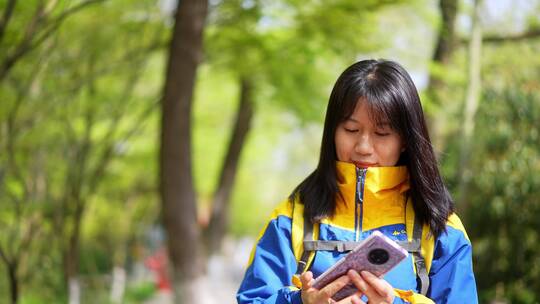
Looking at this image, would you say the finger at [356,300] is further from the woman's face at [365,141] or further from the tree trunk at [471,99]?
the tree trunk at [471,99]

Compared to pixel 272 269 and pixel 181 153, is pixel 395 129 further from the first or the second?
pixel 181 153

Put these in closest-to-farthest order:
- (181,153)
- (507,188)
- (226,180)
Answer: (181,153) < (507,188) < (226,180)

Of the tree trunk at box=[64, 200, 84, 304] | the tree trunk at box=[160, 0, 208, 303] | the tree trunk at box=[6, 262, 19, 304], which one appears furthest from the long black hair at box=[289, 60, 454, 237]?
the tree trunk at box=[64, 200, 84, 304]

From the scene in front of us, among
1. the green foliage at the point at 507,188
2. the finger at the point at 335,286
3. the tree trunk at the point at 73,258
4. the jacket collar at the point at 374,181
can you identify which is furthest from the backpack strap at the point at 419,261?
the tree trunk at the point at 73,258

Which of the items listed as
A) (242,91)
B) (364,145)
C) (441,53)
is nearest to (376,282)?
(364,145)

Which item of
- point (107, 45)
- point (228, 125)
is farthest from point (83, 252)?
point (107, 45)

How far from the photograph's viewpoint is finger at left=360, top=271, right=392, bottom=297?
243 cm

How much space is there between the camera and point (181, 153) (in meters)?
9.23

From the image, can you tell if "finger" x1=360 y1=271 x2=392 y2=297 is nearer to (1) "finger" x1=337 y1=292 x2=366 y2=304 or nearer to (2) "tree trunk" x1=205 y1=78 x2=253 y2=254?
(1) "finger" x1=337 y1=292 x2=366 y2=304

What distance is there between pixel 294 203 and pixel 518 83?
32.3ft

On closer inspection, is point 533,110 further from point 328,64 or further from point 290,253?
point 290,253

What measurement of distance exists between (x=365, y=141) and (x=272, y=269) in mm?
492

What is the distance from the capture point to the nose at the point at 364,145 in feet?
8.72

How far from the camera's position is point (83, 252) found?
26.7 meters
